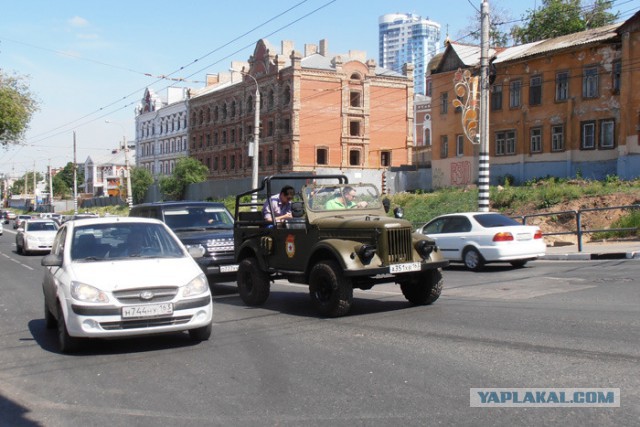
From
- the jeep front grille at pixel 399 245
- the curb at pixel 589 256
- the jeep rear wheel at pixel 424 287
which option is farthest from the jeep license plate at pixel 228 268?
the curb at pixel 589 256

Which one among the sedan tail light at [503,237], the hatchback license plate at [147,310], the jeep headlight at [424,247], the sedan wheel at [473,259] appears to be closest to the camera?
the hatchback license plate at [147,310]

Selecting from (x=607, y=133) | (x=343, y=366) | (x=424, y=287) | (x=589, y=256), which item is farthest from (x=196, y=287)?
Result: (x=607, y=133)

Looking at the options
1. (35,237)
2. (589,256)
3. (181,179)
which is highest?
(181,179)

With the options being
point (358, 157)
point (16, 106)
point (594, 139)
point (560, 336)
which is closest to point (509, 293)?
point (560, 336)

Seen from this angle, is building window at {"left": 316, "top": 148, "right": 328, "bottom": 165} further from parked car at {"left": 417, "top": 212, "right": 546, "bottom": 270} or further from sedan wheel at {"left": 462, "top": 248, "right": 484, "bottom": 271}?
sedan wheel at {"left": 462, "top": 248, "right": 484, "bottom": 271}

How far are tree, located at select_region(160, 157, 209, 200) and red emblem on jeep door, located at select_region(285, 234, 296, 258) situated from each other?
60456mm

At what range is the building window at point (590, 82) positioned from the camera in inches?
1516

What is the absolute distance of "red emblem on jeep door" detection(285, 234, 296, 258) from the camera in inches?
429

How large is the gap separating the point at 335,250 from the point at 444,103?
41146 millimetres

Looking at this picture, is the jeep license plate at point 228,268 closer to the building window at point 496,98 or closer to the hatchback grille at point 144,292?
the hatchback grille at point 144,292

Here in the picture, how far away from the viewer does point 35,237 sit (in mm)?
29500

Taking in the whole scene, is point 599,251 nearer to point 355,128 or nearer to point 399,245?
point 399,245

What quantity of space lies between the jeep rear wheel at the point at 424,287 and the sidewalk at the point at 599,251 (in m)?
9.25

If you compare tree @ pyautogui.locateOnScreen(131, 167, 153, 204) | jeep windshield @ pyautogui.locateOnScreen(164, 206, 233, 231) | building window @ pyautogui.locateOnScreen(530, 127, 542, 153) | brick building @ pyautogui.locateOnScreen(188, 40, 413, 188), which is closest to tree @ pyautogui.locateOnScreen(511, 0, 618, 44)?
brick building @ pyautogui.locateOnScreen(188, 40, 413, 188)
